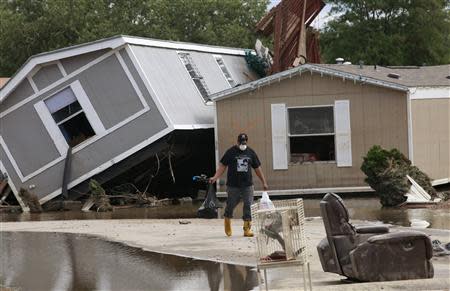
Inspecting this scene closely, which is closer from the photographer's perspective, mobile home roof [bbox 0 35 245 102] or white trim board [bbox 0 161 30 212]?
mobile home roof [bbox 0 35 245 102]

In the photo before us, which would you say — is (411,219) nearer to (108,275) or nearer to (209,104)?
(108,275)

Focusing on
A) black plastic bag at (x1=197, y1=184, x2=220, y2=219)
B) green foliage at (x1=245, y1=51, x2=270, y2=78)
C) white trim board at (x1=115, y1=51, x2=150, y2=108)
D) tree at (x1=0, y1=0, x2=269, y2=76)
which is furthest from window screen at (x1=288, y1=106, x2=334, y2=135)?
tree at (x1=0, y1=0, x2=269, y2=76)

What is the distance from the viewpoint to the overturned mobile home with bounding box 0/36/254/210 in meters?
24.3

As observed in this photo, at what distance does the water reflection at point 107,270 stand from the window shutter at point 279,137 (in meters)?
9.92

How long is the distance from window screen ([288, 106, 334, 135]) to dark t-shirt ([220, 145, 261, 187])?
9.51 metres

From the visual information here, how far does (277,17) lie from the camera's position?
106ft

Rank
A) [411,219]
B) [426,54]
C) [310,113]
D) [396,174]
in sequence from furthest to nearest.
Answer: [426,54]
[310,113]
[396,174]
[411,219]

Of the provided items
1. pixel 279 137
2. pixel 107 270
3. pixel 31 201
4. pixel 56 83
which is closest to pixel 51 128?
pixel 56 83

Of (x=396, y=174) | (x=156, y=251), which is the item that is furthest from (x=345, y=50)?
(x=156, y=251)

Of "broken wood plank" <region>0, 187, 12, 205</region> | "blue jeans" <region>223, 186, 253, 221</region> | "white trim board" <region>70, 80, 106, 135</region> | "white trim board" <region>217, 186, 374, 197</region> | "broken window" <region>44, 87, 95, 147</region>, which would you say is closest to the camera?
"blue jeans" <region>223, 186, 253, 221</region>

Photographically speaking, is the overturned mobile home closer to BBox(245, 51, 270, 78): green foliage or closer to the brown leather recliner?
BBox(245, 51, 270, 78): green foliage

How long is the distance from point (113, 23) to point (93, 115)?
2538 centimetres

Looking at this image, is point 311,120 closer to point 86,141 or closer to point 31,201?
point 86,141

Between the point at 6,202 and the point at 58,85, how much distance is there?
405cm
